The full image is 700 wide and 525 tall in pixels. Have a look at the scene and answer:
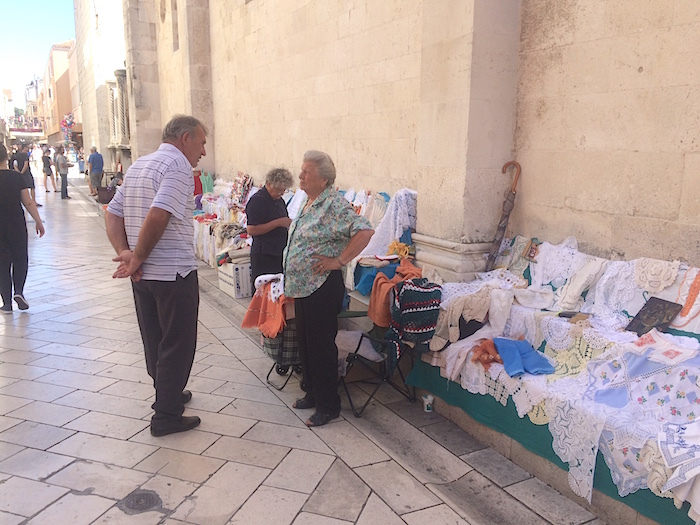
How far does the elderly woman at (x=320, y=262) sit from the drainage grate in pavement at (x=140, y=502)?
3.45ft

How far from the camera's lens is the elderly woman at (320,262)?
10.8 feet

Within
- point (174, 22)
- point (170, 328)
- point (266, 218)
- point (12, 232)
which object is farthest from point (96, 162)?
point (170, 328)

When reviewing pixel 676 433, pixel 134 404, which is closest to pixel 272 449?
pixel 134 404

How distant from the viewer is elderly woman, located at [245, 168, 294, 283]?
4684 mm

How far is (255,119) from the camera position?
9.52 meters

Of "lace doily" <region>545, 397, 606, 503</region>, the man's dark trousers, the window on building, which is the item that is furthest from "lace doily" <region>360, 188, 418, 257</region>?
the window on building

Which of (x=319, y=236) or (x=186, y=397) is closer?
(x=319, y=236)

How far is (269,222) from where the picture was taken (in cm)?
470

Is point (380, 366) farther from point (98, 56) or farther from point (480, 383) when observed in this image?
point (98, 56)

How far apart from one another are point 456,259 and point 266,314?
4.98ft

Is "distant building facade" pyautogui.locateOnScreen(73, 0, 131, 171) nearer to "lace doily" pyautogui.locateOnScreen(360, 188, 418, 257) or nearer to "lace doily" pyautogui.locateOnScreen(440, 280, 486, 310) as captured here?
"lace doily" pyautogui.locateOnScreen(360, 188, 418, 257)

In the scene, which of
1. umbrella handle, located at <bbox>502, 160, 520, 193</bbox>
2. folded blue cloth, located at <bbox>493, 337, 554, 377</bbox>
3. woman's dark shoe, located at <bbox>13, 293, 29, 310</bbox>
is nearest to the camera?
folded blue cloth, located at <bbox>493, 337, 554, 377</bbox>

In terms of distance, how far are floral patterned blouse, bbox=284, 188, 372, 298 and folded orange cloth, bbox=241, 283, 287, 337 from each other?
357 millimetres

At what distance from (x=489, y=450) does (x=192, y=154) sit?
2477 millimetres
